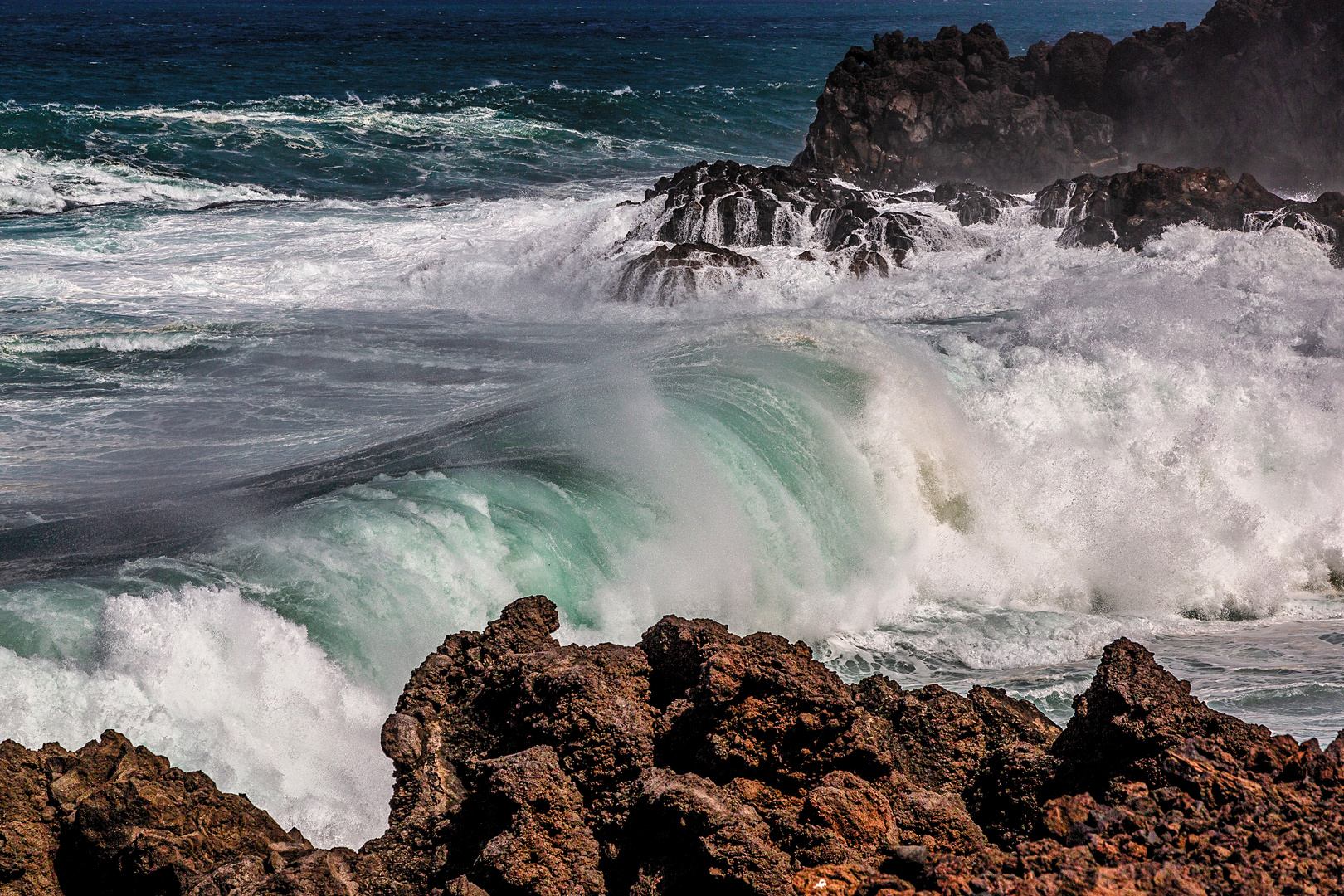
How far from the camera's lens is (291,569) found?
7.79 m

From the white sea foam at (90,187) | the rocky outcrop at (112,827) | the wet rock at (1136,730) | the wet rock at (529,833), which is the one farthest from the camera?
the white sea foam at (90,187)

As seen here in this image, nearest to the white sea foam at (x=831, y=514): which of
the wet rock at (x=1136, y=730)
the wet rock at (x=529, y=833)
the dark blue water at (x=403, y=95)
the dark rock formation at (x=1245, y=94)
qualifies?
the wet rock at (x=529, y=833)

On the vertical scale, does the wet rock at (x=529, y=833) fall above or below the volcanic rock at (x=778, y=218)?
below

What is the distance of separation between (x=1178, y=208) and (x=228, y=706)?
19170 millimetres

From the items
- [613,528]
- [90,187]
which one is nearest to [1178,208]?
[613,528]

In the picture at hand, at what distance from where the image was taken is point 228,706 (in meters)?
6.57

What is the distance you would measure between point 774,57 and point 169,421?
5181 centimetres

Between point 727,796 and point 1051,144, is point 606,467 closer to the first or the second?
point 727,796

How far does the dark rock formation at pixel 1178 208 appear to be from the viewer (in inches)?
763

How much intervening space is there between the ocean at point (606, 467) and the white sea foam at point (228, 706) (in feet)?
0.07

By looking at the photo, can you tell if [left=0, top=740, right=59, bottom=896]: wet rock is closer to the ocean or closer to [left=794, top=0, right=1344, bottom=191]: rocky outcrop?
the ocean

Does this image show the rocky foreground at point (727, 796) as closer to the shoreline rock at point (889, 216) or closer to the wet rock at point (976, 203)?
the shoreline rock at point (889, 216)

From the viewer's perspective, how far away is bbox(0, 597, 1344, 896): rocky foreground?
3.09m

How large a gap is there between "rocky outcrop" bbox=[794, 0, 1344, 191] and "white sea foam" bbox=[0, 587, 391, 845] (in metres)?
23.1
